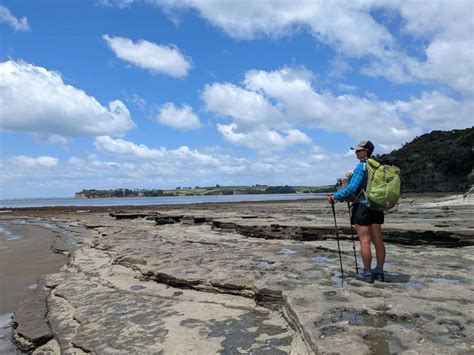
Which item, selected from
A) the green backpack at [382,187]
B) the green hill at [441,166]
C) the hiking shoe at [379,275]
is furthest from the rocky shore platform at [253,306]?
the green hill at [441,166]

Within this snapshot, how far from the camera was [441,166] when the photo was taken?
76812 millimetres

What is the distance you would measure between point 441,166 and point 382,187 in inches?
3082

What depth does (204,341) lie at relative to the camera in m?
5.27

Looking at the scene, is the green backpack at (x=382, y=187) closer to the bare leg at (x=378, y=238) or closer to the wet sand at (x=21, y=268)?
the bare leg at (x=378, y=238)

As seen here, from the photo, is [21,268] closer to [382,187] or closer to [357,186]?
[357,186]

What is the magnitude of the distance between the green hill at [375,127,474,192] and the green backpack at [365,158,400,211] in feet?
211

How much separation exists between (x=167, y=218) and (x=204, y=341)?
2259 cm

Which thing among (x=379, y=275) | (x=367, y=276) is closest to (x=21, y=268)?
(x=367, y=276)

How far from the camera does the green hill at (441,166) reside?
71.6 m

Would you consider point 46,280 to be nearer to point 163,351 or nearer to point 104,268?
point 104,268

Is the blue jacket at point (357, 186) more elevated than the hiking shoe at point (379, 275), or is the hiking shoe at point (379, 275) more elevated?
the blue jacket at point (357, 186)

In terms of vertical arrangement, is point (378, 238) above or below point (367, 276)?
above

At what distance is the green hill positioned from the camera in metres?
71.6

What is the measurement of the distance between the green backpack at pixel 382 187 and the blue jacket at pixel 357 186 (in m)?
0.13
